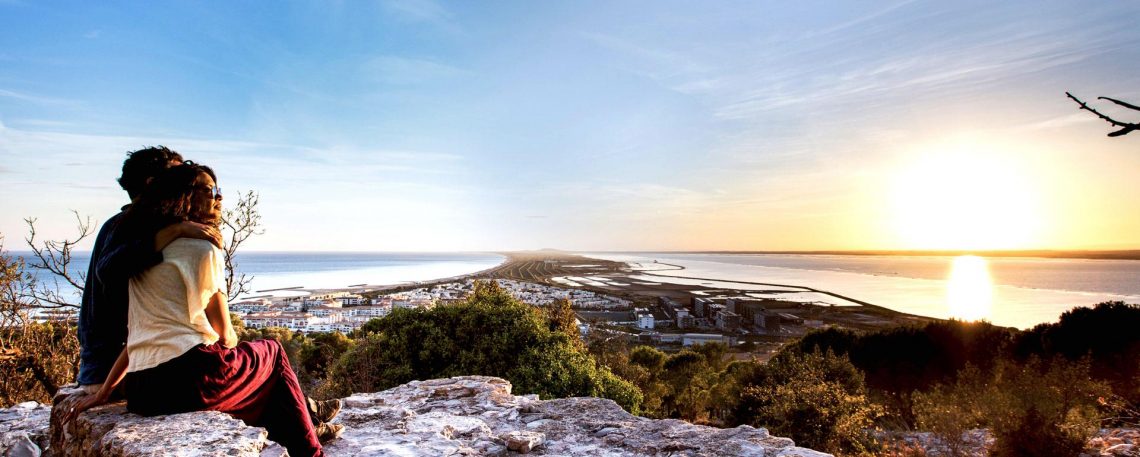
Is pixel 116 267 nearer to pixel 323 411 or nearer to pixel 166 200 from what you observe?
pixel 166 200

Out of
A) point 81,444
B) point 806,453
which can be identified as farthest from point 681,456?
point 81,444

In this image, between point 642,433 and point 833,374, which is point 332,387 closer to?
point 642,433

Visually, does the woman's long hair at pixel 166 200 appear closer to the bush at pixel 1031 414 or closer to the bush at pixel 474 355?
the bush at pixel 474 355

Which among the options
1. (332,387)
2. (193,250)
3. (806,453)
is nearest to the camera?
(193,250)

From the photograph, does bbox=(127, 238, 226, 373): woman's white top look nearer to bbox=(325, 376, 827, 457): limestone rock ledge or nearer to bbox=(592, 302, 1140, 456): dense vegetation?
→ bbox=(325, 376, 827, 457): limestone rock ledge

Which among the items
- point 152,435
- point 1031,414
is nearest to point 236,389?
point 152,435
